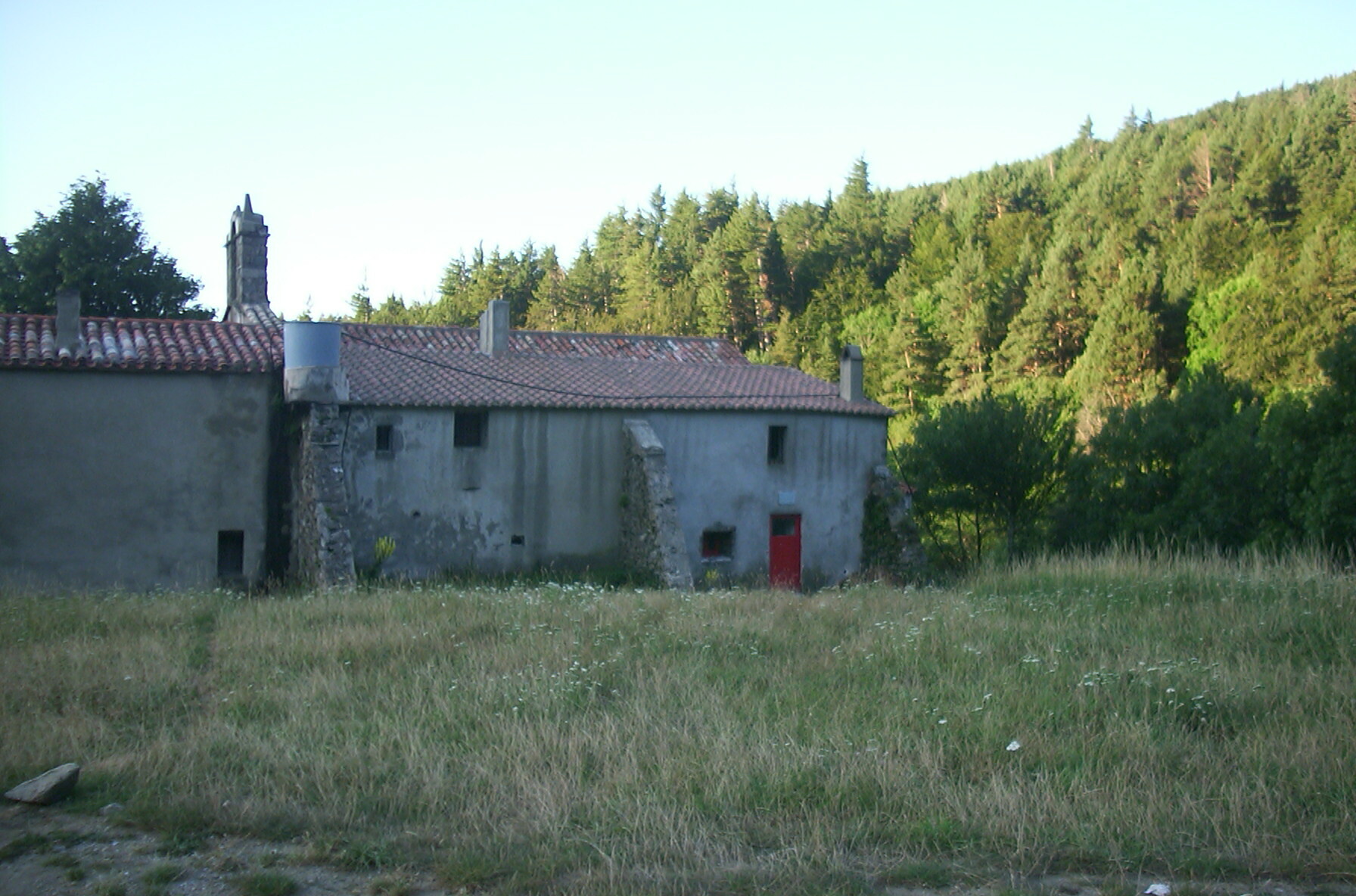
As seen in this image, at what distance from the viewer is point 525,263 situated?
6962 centimetres

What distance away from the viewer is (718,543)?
81.4 feet

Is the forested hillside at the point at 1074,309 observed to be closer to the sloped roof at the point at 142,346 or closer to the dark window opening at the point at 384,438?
the dark window opening at the point at 384,438

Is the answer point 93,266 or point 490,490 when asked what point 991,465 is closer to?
point 490,490

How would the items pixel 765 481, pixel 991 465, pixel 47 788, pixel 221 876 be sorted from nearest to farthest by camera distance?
pixel 221 876 → pixel 47 788 → pixel 765 481 → pixel 991 465

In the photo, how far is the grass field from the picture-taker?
206 inches

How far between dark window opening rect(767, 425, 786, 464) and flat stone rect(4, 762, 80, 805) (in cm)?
1997

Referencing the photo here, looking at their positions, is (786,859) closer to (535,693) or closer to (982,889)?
(982,889)

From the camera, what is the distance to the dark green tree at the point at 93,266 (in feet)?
118

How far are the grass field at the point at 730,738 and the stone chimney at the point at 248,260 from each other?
16.7 m

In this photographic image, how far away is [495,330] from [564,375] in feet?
7.17

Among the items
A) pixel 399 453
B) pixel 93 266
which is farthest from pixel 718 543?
pixel 93 266

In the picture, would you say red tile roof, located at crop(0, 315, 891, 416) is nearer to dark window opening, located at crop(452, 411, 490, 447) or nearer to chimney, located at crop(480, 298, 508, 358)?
chimney, located at crop(480, 298, 508, 358)

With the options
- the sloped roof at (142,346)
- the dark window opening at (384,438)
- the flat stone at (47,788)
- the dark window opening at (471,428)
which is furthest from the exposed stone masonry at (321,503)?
the flat stone at (47,788)

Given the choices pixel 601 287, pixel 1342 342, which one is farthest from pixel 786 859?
pixel 601 287
